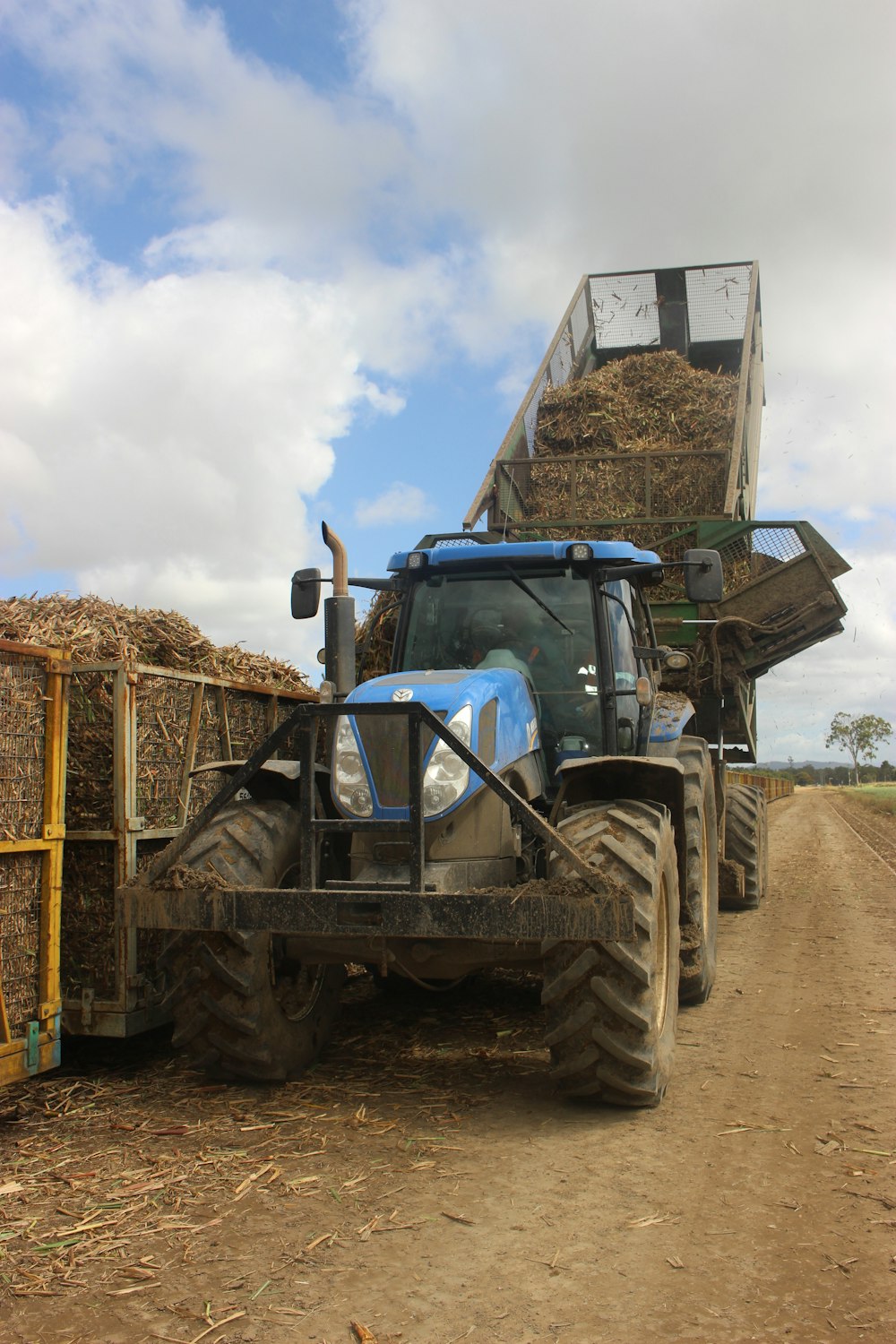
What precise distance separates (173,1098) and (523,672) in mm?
2675

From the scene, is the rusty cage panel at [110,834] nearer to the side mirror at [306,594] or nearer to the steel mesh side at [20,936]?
the steel mesh side at [20,936]

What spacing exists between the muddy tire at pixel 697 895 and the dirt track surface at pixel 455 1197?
1.31 feet

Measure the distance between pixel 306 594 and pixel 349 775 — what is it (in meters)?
Answer: 1.46

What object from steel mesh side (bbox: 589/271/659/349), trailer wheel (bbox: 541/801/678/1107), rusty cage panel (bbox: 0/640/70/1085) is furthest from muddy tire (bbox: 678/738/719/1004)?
steel mesh side (bbox: 589/271/659/349)

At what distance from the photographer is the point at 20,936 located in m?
4.86

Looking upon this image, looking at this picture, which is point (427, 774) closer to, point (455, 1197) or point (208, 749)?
point (455, 1197)

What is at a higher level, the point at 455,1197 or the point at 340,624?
the point at 340,624

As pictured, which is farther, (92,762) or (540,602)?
(540,602)

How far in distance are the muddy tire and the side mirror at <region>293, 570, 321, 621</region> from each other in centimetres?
238

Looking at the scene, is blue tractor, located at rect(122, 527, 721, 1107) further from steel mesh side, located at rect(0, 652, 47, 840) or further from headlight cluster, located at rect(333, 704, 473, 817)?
steel mesh side, located at rect(0, 652, 47, 840)

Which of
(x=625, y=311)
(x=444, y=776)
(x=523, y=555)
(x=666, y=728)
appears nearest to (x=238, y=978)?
(x=444, y=776)

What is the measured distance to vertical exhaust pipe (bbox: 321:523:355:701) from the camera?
557cm

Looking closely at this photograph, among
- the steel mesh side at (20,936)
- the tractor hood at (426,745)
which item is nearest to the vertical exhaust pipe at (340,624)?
the tractor hood at (426,745)

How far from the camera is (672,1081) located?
16.7 ft
